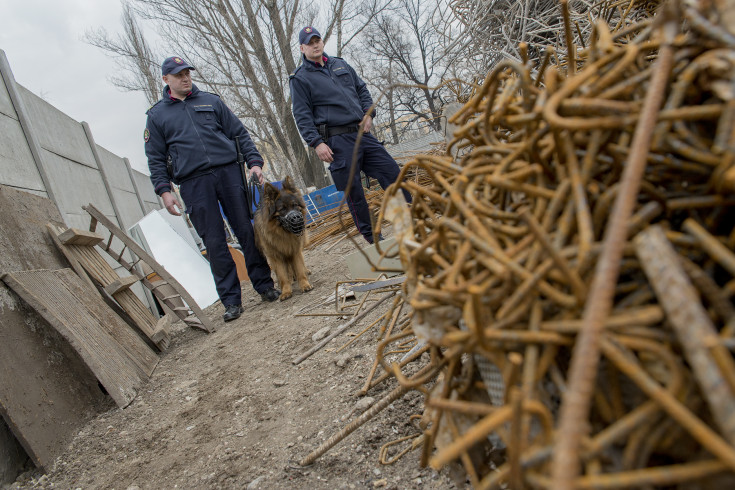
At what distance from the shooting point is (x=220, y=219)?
Result: 4.25 m

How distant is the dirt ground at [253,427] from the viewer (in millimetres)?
1481

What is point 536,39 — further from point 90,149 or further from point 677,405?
point 90,149

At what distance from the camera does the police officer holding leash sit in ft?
13.4

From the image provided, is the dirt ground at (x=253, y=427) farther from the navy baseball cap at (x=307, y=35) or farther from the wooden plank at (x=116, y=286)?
the navy baseball cap at (x=307, y=35)

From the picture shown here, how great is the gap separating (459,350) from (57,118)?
7.60 m

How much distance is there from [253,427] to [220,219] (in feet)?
8.91

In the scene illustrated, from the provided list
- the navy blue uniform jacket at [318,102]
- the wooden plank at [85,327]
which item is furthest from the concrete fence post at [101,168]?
the navy blue uniform jacket at [318,102]

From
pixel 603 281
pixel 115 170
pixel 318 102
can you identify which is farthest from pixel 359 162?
pixel 115 170

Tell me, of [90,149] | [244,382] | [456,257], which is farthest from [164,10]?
[456,257]

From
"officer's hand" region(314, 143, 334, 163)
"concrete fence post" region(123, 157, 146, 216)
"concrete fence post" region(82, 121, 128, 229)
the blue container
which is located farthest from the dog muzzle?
"concrete fence post" region(123, 157, 146, 216)

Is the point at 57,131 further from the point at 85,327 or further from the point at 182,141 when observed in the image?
the point at 85,327

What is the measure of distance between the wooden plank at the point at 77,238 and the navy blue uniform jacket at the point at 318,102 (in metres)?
2.18

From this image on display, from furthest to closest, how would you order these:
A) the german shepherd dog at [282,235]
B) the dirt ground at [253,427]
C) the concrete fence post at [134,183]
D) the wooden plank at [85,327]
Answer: the concrete fence post at [134,183] → the german shepherd dog at [282,235] → the wooden plank at [85,327] → the dirt ground at [253,427]

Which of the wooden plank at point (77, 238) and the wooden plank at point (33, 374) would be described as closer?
the wooden plank at point (33, 374)
